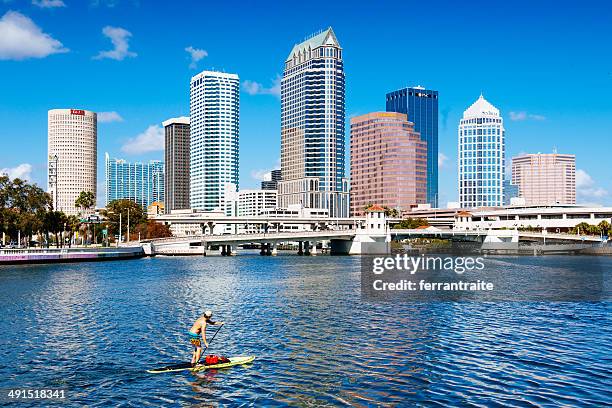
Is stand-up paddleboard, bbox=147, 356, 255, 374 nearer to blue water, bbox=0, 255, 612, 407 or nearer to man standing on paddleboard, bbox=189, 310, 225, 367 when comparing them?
man standing on paddleboard, bbox=189, 310, 225, 367

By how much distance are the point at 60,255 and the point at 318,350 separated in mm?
127485

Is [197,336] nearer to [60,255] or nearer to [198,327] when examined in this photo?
[198,327]

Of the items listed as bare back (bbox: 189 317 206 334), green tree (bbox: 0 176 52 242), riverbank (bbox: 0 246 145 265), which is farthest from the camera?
green tree (bbox: 0 176 52 242)

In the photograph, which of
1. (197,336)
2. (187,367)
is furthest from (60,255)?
(187,367)

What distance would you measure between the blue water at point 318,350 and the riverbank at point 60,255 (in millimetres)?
74186

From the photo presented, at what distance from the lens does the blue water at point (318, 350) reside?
3269 centimetres

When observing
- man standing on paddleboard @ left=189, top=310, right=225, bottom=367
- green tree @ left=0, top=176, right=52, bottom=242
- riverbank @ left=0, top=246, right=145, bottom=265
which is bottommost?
riverbank @ left=0, top=246, right=145, bottom=265

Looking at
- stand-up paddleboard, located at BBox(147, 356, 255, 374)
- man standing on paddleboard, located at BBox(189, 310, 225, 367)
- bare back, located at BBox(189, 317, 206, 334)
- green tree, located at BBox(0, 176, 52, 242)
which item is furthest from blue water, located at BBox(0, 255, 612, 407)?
green tree, located at BBox(0, 176, 52, 242)

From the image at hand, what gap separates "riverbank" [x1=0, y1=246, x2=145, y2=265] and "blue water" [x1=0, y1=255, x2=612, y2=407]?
74186 millimetres

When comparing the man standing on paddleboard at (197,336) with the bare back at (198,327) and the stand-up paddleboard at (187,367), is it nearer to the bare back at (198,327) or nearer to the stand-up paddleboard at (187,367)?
the bare back at (198,327)

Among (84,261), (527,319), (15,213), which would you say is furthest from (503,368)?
(15,213)

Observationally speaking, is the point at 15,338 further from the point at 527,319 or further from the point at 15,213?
the point at 15,213

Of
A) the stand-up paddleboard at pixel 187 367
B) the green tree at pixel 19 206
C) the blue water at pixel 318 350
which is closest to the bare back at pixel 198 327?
the stand-up paddleboard at pixel 187 367

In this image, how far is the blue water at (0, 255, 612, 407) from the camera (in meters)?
Answer: 32.7
